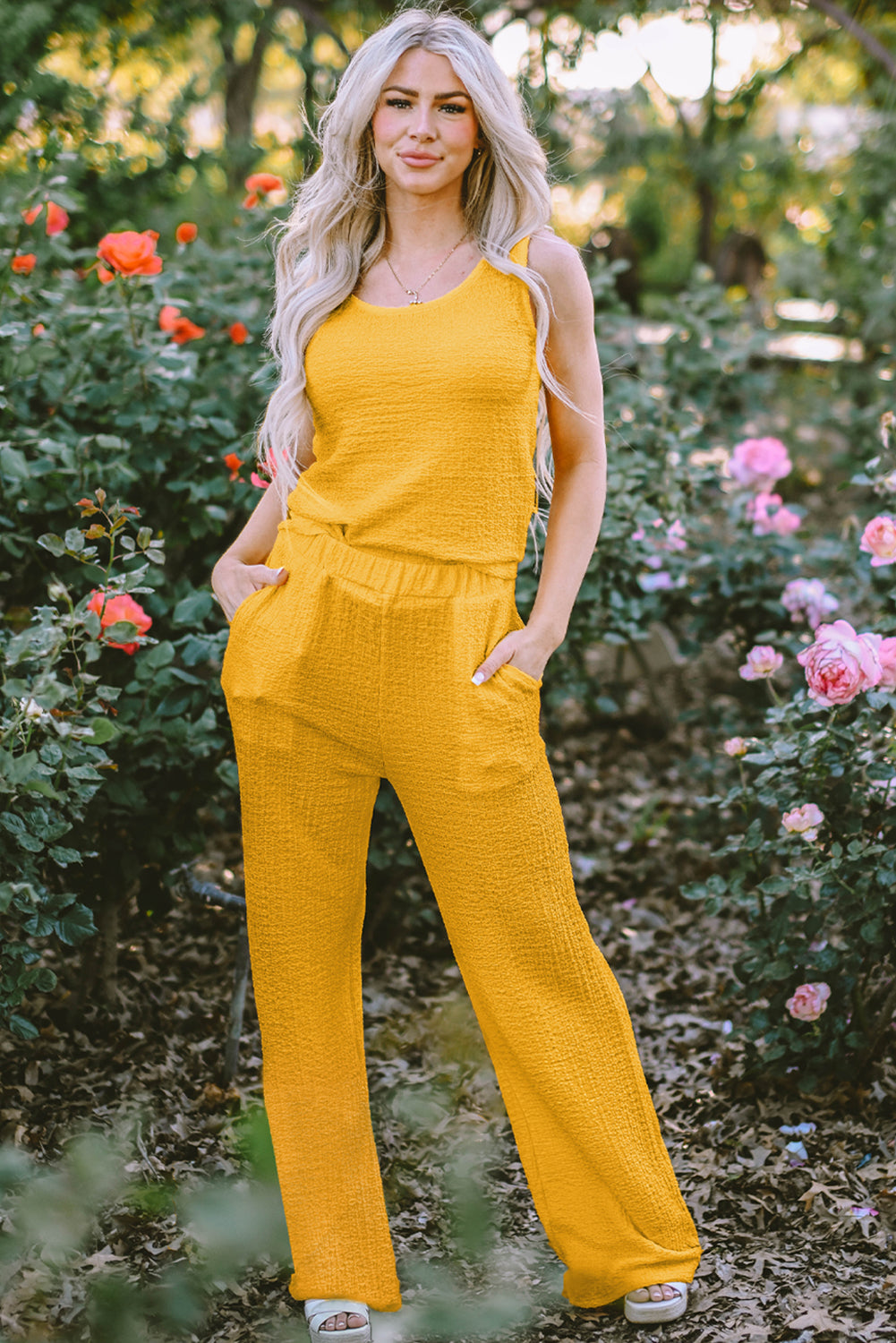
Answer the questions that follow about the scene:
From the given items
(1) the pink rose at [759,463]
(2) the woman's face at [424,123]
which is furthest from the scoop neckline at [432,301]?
(1) the pink rose at [759,463]

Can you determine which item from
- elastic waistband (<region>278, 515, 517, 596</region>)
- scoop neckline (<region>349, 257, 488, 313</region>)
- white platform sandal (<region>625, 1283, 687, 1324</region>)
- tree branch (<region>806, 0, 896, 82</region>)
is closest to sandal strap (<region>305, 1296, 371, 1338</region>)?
white platform sandal (<region>625, 1283, 687, 1324</region>)

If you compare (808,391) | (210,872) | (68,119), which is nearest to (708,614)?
(210,872)

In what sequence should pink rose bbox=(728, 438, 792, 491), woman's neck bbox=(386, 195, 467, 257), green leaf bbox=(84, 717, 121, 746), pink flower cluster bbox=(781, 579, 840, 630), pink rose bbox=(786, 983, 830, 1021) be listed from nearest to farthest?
woman's neck bbox=(386, 195, 467, 257), green leaf bbox=(84, 717, 121, 746), pink rose bbox=(786, 983, 830, 1021), pink flower cluster bbox=(781, 579, 840, 630), pink rose bbox=(728, 438, 792, 491)

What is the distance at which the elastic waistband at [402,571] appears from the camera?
1.79 metres

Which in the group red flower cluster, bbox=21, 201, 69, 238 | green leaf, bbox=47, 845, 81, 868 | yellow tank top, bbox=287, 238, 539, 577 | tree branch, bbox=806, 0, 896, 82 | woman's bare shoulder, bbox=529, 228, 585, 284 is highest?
tree branch, bbox=806, 0, 896, 82

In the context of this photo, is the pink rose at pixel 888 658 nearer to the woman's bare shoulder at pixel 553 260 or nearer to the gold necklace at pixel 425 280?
the woman's bare shoulder at pixel 553 260

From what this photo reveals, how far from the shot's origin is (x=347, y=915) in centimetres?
198

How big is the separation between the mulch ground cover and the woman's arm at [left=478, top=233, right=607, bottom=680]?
921mm

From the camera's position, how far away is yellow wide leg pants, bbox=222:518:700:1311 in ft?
5.90

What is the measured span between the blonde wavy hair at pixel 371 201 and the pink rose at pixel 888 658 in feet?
2.55

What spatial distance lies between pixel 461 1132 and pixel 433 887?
915mm

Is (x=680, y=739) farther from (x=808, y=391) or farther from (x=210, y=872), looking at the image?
(x=808, y=391)

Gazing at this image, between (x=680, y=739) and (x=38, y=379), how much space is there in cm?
255

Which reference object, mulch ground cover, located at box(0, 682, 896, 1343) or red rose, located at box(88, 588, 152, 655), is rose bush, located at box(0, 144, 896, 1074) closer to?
red rose, located at box(88, 588, 152, 655)
